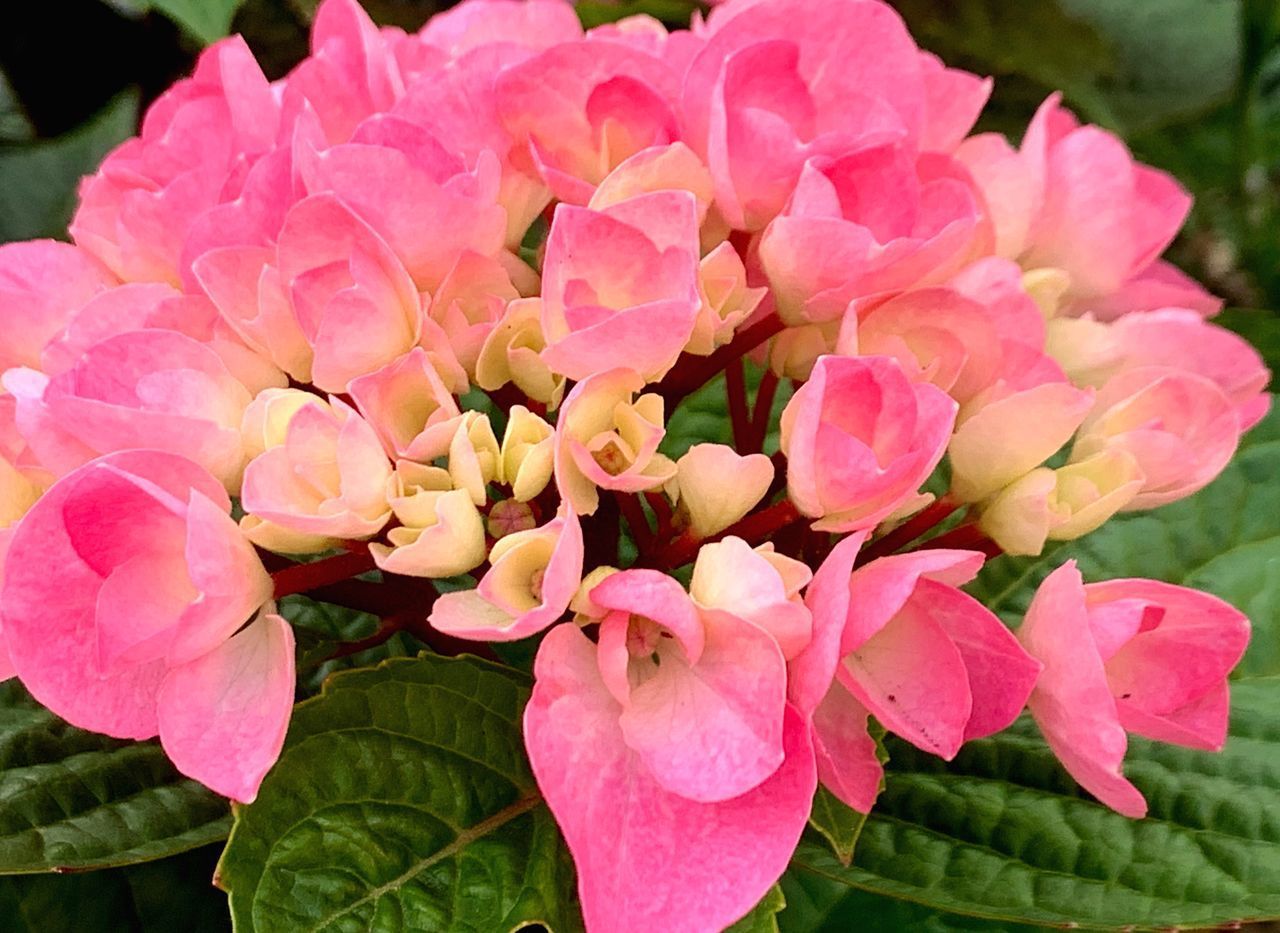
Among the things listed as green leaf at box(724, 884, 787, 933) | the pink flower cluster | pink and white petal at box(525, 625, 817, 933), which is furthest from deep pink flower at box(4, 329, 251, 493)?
green leaf at box(724, 884, 787, 933)

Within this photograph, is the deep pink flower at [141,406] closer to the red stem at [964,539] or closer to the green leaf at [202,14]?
the red stem at [964,539]

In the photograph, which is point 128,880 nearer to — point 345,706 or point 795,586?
point 345,706

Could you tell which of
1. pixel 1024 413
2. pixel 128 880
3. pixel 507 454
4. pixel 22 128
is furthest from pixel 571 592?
pixel 22 128

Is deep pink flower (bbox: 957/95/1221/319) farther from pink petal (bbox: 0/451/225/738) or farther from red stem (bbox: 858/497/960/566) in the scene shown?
pink petal (bbox: 0/451/225/738)

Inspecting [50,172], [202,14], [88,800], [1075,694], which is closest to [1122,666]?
[1075,694]

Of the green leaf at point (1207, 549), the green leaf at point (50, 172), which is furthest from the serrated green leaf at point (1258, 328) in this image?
the green leaf at point (50, 172)
